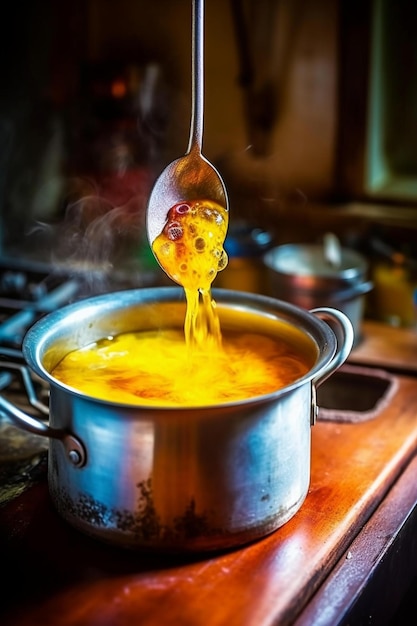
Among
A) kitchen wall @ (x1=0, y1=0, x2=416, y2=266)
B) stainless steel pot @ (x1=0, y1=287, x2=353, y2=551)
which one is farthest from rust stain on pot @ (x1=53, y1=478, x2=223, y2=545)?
kitchen wall @ (x1=0, y1=0, x2=416, y2=266)

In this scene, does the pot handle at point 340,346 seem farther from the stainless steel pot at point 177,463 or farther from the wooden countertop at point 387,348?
the wooden countertop at point 387,348

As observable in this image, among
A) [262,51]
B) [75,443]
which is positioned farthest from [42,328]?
[262,51]

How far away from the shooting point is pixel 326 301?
6.26 feet

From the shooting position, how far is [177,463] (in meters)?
1.06

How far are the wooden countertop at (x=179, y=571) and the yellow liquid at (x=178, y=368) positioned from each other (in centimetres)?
18

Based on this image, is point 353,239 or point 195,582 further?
point 353,239

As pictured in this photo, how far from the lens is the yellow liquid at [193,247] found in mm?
1320

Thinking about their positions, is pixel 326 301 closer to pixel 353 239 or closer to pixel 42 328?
pixel 353 239

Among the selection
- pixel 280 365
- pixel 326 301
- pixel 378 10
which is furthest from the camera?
pixel 378 10

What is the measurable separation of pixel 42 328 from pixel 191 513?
1.18 ft

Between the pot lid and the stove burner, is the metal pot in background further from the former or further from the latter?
the stove burner

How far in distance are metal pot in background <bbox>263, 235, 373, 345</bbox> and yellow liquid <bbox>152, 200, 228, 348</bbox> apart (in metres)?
0.59

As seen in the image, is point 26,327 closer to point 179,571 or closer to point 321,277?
point 321,277

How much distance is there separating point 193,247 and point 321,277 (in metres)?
0.65
